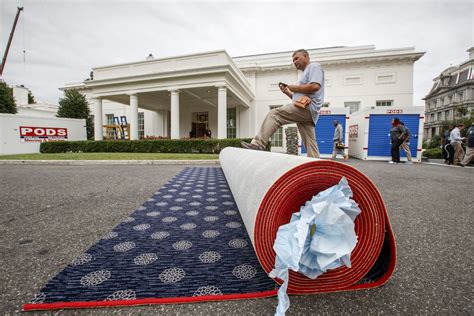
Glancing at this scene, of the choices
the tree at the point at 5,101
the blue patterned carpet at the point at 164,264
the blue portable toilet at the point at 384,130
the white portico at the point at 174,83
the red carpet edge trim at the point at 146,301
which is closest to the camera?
the red carpet edge trim at the point at 146,301

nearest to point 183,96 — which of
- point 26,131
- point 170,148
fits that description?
point 170,148

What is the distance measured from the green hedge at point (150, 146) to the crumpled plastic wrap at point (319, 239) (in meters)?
10.1

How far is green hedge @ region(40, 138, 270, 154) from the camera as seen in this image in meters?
11.2

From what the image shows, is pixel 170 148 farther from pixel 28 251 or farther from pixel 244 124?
pixel 28 251

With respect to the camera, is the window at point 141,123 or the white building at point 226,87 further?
the window at point 141,123

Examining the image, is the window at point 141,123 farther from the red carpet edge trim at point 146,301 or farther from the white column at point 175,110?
the red carpet edge trim at point 146,301

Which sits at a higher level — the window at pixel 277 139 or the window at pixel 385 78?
the window at pixel 385 78

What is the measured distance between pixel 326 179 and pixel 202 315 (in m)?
0.80

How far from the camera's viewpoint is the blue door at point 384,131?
31.8ft

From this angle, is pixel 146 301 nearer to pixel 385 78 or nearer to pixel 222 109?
pixel 222 109

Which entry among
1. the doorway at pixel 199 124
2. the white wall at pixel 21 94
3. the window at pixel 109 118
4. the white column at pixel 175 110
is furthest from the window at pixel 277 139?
the white wall at pixel 21 94

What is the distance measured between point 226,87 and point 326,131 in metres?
6.37

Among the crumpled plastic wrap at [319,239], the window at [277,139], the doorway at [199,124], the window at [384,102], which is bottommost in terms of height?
the crumpled plastic wrap at [319,239]

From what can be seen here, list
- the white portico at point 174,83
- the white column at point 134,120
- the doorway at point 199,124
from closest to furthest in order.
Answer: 1. the white portico at point 174,83
2. the white column at point 134,120
3. the doorway at point 199,124
